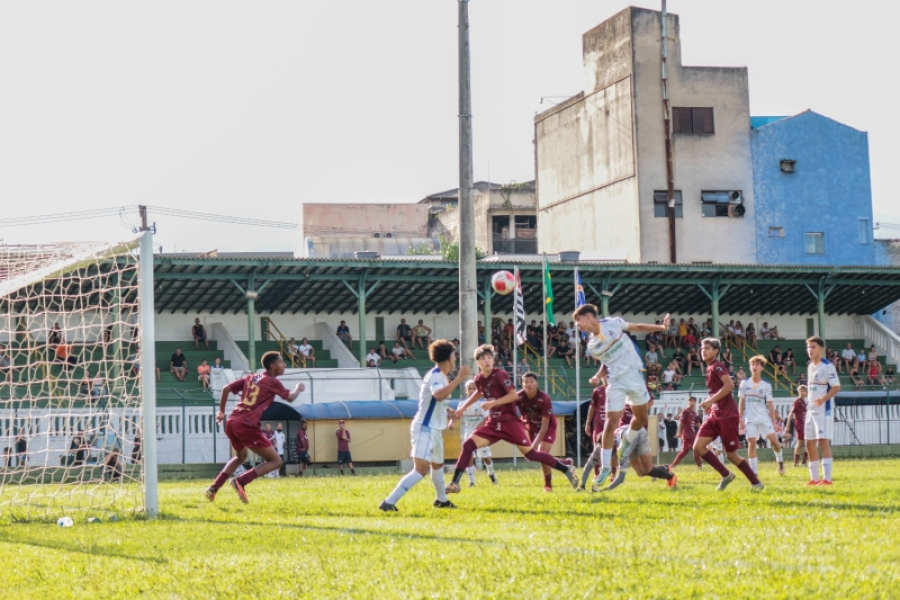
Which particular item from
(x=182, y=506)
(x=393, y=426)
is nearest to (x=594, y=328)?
(x=182, y=506)

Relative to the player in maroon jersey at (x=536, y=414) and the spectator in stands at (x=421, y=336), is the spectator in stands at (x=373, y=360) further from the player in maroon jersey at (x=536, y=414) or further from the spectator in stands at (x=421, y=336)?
the player in maroon jersey at (x=536, y=414)

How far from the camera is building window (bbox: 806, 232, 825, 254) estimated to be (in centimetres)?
6075

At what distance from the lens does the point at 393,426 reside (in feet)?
112

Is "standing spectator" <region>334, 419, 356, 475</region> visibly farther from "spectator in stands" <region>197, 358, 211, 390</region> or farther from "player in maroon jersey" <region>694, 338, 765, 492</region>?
"player in maroon jersey" <region>694, 338, 765, 492</region>

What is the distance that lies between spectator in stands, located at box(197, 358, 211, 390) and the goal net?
672 inches

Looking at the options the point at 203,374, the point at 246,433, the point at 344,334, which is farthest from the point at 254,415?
the point at 344,334

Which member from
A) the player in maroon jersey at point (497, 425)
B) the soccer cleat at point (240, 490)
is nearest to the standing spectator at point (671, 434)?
the player in maroon jersey at point (497, 425)

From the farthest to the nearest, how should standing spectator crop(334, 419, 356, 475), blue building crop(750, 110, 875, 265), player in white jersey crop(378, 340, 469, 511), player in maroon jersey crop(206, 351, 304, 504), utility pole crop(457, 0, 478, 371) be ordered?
blue building crop(750, 110, 875, 265) → standing spectator crop(334, 419, 356, 475) → utility pole crop(457, 0, 478, 371) → player in maroon jersey crop(206, 351, 304, 504) → player in white jersey crop(378, 340, 469, 511)

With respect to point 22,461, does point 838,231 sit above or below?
above

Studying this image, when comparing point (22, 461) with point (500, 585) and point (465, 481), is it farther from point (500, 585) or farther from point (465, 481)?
point (500, 585)

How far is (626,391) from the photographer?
1424cm

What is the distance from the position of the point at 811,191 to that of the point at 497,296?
2126cm

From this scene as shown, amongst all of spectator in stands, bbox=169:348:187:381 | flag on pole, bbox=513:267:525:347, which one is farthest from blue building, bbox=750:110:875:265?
flag on pole, bbox=513:267:525:347

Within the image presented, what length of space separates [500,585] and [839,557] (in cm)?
227
